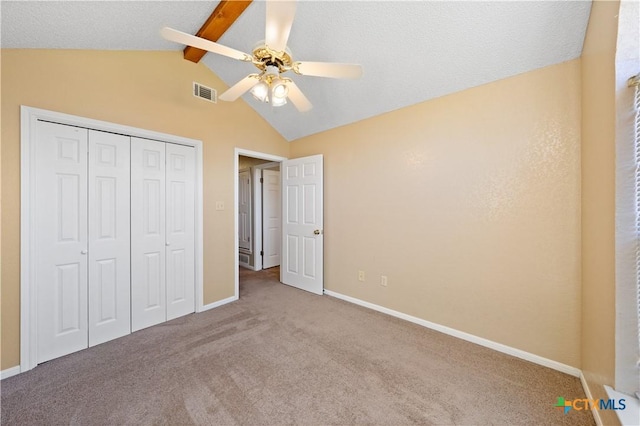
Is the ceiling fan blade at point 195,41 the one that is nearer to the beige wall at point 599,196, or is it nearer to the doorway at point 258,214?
the beige wall at point 599,196

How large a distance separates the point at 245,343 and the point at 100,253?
1.58 m

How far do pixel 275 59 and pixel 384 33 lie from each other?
1077 mm

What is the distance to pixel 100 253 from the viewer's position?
223 centimetres

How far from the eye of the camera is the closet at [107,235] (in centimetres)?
197

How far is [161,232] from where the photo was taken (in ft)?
8.61

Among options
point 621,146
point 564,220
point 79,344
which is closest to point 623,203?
point 621,146

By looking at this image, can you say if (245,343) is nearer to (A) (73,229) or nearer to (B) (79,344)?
(B) (79,344)

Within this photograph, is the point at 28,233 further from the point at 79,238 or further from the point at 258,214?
the point at 258,214

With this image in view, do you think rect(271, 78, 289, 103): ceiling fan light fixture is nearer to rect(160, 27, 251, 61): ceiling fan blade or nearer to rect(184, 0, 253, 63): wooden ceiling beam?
rect(160, 27, 251, 61): ceiling fan blade

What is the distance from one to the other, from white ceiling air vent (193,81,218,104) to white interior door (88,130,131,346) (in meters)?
0.95

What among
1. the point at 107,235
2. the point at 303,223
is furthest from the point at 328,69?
the point at 107,235

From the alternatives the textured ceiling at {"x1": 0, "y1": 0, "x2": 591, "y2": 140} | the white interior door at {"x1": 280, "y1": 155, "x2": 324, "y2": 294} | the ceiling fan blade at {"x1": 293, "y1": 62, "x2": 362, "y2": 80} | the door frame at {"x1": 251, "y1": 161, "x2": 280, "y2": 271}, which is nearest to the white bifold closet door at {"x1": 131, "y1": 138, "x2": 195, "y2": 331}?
the textured ceiling at {"x1": 0, "y1": 0, "x2": 591, "y2": 140}

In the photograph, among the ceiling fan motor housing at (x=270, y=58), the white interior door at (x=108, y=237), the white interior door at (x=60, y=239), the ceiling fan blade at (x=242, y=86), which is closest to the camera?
the ceiling fan motor housing at (x=270, y=58)

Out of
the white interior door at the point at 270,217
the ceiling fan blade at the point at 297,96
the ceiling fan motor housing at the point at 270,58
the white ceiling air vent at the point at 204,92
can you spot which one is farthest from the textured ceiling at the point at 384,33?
the white interior door at the point at 270,217
